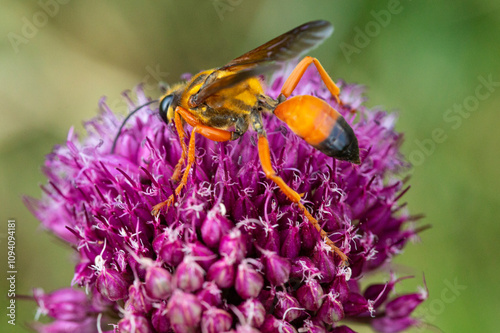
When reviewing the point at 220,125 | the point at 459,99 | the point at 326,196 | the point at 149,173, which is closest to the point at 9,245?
the point at 149,173

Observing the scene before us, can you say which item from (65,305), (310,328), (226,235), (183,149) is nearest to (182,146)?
(183,149)

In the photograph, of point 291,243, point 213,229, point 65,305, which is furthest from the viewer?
point 65,305

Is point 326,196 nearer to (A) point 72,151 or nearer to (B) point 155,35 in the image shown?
(A) point 72,151

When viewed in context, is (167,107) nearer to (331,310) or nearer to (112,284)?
(112,284)

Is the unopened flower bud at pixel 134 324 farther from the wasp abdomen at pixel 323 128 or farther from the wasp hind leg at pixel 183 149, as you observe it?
the wasp abdomen at pixel 323 128

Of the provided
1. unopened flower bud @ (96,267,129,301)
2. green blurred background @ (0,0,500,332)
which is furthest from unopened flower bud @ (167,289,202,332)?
green blurred background @ (0,0,500,332)

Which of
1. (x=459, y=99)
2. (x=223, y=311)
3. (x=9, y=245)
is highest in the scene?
(x=459, y=99)
